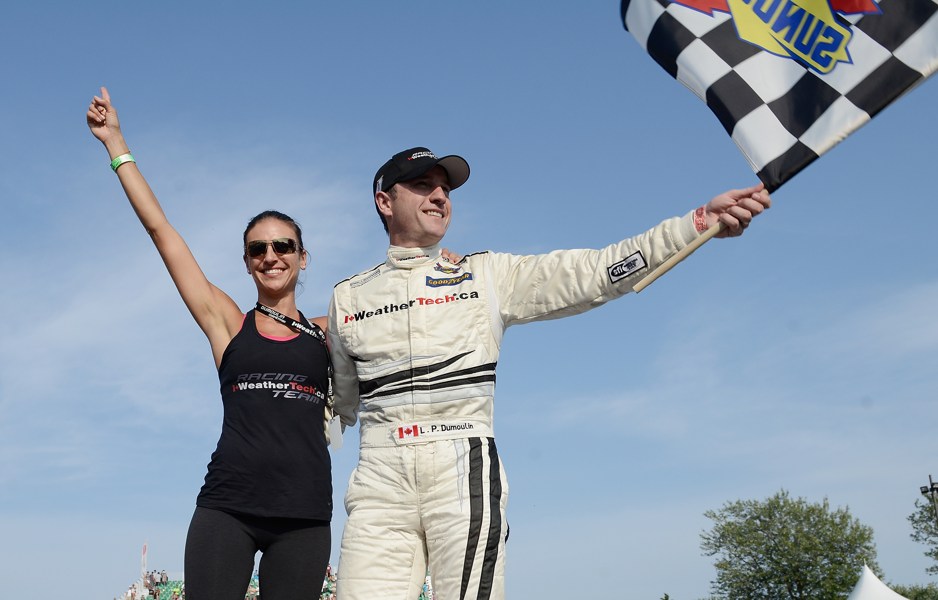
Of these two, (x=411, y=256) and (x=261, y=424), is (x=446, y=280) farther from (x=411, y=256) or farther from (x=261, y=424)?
(x=261, y=424)

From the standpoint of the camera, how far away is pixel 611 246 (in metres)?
4.25

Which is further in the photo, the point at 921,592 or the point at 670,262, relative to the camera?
the point at 921,592

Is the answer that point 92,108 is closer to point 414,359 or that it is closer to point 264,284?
point 264,284

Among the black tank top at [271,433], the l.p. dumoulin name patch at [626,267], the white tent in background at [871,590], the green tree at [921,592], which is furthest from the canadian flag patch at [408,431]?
the green tree at [921,592]

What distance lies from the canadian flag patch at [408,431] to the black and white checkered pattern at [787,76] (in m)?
2.06

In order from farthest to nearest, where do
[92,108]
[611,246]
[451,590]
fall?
1. [92,108]
2. [611,246]
3. [451,590]

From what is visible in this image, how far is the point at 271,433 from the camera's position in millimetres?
4383

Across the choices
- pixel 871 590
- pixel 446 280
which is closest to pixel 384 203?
pixel 446 280

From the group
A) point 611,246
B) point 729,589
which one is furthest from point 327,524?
point 729,589

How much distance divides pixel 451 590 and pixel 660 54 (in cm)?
297

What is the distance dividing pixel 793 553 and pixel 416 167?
2034 inches

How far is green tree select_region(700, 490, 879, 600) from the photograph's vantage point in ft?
164

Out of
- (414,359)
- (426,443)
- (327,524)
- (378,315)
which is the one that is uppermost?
(378,315)

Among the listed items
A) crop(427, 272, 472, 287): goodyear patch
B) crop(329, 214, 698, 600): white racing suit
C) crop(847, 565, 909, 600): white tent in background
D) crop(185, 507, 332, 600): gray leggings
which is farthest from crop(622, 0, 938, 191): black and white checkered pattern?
crop(847, 565, 909, 600): white tent in background
